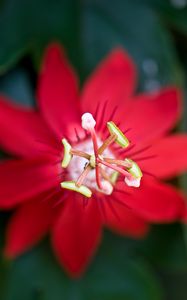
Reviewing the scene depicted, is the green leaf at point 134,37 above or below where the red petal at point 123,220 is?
above

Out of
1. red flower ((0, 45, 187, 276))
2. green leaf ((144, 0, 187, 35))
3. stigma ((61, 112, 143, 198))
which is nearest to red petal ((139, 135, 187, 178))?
red flower ((0, 45, 187, 276))

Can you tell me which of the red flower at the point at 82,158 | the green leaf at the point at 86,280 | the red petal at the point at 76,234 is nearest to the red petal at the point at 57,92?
the red flower at the point at 82,158

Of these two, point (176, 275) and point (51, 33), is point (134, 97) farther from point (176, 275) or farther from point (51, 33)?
point (176, 275)

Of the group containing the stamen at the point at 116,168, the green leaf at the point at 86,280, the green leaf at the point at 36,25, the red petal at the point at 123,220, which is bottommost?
the green leaf at the point at 86,280

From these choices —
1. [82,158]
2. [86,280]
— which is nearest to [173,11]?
[82,158]

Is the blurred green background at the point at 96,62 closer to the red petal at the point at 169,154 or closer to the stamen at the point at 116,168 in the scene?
the red petal at the point at 169,154

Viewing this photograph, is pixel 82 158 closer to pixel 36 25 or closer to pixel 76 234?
pixel 76 234
